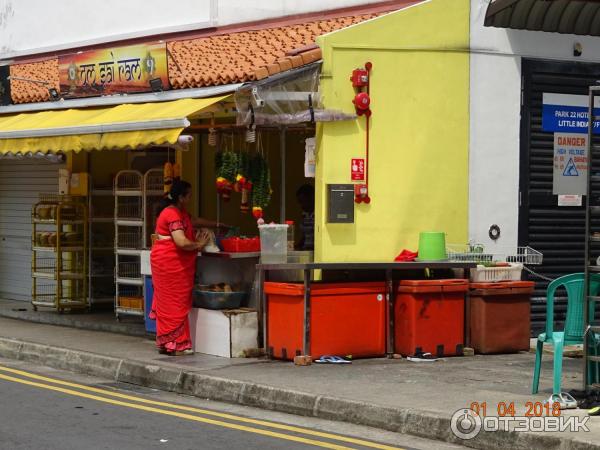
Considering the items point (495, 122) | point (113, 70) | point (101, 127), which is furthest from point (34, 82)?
point (495, 122)

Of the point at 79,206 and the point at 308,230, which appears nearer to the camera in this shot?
the point at 308,230

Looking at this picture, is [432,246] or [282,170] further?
[282,170]

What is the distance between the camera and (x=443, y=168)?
44.2 ft

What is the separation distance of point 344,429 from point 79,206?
338 inches

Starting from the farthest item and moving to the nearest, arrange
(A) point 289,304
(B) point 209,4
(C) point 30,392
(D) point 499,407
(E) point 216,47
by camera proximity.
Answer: (B) point 209,4 < (E) point 216,47 < (A) point 289,304 < (C) point 30,392 < (D) point 499,407

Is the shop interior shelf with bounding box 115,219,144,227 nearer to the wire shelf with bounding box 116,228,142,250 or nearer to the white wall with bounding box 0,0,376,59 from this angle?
the wire shelf with bounding box 116,228,142,250

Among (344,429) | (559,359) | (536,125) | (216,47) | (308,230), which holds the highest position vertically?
(216,47)

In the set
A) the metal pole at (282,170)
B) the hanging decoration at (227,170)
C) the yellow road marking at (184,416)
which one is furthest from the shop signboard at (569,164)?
the yellow road marking at (184,416)

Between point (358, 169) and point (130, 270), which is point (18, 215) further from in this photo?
point (358, 169)

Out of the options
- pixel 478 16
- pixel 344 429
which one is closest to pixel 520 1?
pixel 478 16

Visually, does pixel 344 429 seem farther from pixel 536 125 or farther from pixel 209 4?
pixel 209 4

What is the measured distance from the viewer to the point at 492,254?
13812 mm

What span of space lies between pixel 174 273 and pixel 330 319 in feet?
6.21
